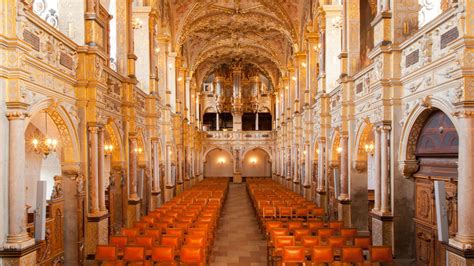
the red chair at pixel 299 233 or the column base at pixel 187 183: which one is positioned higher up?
the red chair at pixel 299 233

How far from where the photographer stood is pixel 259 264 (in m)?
11.5

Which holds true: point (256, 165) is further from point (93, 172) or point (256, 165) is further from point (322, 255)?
point (322, 255)

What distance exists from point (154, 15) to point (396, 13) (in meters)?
11.3

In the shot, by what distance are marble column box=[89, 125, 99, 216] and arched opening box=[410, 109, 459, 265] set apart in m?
7.91

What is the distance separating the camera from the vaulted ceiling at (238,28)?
24.0 m

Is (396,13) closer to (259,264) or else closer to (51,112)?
(259,264)

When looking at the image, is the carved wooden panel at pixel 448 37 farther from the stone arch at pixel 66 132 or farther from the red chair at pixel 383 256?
the stone arch at pixel 66 132

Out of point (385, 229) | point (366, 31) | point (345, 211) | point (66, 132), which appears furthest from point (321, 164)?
point (66, 132)

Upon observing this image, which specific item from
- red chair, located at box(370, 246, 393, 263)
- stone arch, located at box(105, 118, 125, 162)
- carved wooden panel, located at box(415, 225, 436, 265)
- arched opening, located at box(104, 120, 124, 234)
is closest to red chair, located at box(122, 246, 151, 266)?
arched opening, located at box(104, 120, 124, 234)

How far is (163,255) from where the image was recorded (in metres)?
8.82

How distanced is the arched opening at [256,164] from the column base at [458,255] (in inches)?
1514

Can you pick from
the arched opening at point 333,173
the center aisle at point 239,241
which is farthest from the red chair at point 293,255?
the arched opening at point 333,173

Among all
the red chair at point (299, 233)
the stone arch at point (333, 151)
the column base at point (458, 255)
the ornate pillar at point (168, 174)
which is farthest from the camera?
the ornate pillar at point (168, 174)

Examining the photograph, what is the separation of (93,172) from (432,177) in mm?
8236
